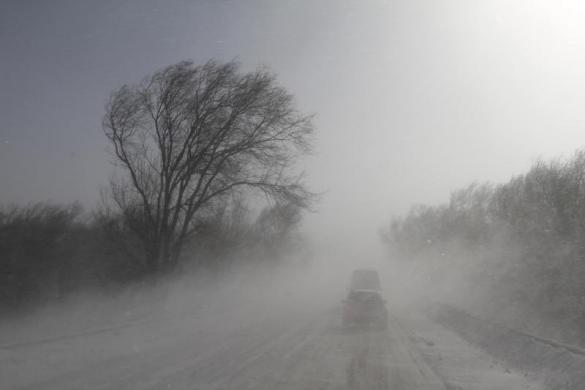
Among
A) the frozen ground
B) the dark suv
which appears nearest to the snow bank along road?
the frozen ground

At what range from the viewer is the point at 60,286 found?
78.9ft

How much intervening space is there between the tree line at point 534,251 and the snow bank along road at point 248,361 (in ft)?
12.4

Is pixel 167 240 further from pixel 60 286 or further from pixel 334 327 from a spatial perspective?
pixel 334 327

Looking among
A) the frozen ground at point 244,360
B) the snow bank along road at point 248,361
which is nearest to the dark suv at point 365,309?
the frozen ground at point 244,360

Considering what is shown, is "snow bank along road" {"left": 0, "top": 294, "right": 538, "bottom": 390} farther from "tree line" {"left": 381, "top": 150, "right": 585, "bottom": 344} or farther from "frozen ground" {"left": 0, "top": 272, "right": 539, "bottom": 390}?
"tree line" {"left": 381, "top": 150, "right": 585, "bottom": 344}

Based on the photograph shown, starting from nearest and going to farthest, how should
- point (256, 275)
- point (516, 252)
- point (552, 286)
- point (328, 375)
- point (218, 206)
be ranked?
point (328, 375) → point (552, 286) → point (218, 206) → point (516, 252) → point (256, 275)

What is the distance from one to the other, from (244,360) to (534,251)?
19.8m

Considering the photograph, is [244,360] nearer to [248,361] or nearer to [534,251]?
[248,361]

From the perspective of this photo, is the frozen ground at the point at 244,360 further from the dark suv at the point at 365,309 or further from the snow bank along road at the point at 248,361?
the dark suv at the point at 365,309

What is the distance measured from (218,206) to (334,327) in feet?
28.3

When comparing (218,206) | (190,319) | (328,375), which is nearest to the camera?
(328,375)

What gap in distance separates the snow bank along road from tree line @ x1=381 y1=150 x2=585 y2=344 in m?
3.78

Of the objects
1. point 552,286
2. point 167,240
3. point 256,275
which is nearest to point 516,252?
point 552,286

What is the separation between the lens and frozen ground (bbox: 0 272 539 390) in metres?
11.2
